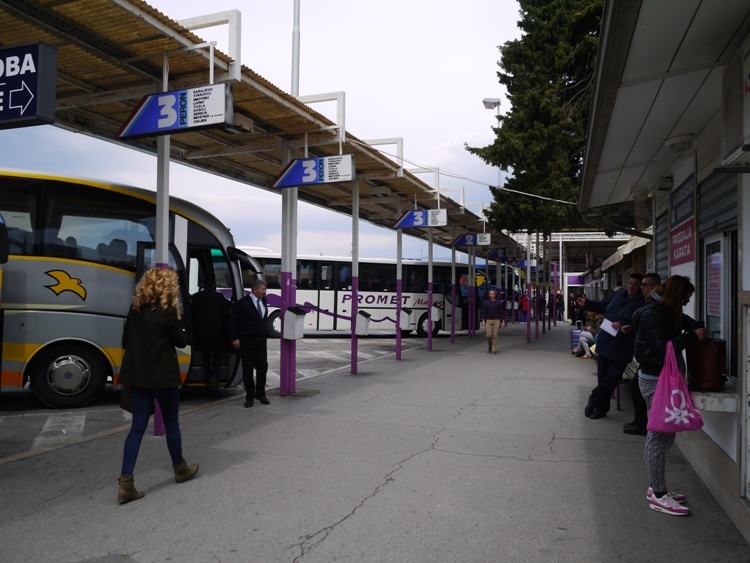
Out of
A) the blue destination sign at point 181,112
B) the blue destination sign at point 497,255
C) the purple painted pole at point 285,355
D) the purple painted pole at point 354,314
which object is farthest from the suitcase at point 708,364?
the blue destination sign at point 497,255

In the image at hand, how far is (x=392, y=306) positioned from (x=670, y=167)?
15.7m

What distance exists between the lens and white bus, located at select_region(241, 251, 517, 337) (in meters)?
23.6

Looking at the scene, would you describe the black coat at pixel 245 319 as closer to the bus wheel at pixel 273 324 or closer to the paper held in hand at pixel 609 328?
the paper held in hand at pixel 609 328

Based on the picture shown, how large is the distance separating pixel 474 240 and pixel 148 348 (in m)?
15.2

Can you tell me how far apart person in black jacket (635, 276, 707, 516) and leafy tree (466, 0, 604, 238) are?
14277mm

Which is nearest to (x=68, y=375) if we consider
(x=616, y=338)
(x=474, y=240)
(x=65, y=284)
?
(x=65, y=284)

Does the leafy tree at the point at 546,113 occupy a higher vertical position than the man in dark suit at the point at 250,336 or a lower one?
higher

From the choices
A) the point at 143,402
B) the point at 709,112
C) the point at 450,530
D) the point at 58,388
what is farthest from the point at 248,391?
the point at 709,112

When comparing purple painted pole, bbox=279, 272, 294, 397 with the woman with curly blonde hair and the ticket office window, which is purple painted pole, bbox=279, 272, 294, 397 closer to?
the woman with curly blonde hair

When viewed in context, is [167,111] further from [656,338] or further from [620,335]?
[620,335]

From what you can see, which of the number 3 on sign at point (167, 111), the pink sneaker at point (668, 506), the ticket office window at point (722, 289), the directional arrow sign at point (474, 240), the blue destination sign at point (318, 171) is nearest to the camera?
the pink sneaker at point (668, 506)

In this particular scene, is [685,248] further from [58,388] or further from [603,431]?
[58,388]

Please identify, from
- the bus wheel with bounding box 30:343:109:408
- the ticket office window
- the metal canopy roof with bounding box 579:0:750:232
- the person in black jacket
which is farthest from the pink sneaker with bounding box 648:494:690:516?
the bus wheel with bounding box 30:343:109:408

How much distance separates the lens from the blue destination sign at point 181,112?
6.38m
